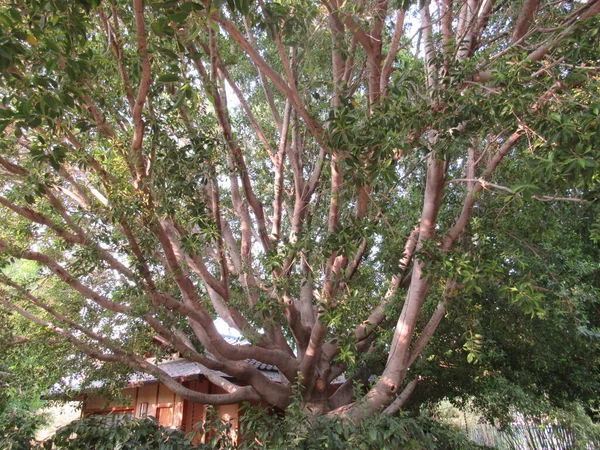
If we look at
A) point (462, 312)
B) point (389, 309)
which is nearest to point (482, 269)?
point (462, 312)

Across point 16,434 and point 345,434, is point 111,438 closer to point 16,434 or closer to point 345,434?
point 16,434

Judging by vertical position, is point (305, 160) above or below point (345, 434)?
above

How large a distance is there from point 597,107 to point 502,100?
2.17ft

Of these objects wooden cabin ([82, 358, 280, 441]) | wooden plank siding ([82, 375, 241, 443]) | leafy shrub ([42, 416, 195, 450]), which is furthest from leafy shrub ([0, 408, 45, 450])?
wooden plank siding ([82, 375, 241, 443])

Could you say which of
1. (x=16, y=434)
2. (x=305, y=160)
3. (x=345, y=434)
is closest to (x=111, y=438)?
(x=16, y=434)

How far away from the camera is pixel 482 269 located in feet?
12.3

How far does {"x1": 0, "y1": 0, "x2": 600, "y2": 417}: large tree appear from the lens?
2957mm

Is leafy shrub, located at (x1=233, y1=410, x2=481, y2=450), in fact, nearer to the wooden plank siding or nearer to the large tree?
the large tree

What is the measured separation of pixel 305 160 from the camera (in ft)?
25.1

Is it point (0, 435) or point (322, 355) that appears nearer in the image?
point (0, 435)

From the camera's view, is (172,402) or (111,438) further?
(172,402)

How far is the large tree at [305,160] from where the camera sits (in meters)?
2.96

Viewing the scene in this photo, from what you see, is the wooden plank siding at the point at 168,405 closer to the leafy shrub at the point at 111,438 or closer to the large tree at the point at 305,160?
the large tree at the point at 305,160

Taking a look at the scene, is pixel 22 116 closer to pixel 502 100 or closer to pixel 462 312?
pixel 502 100
